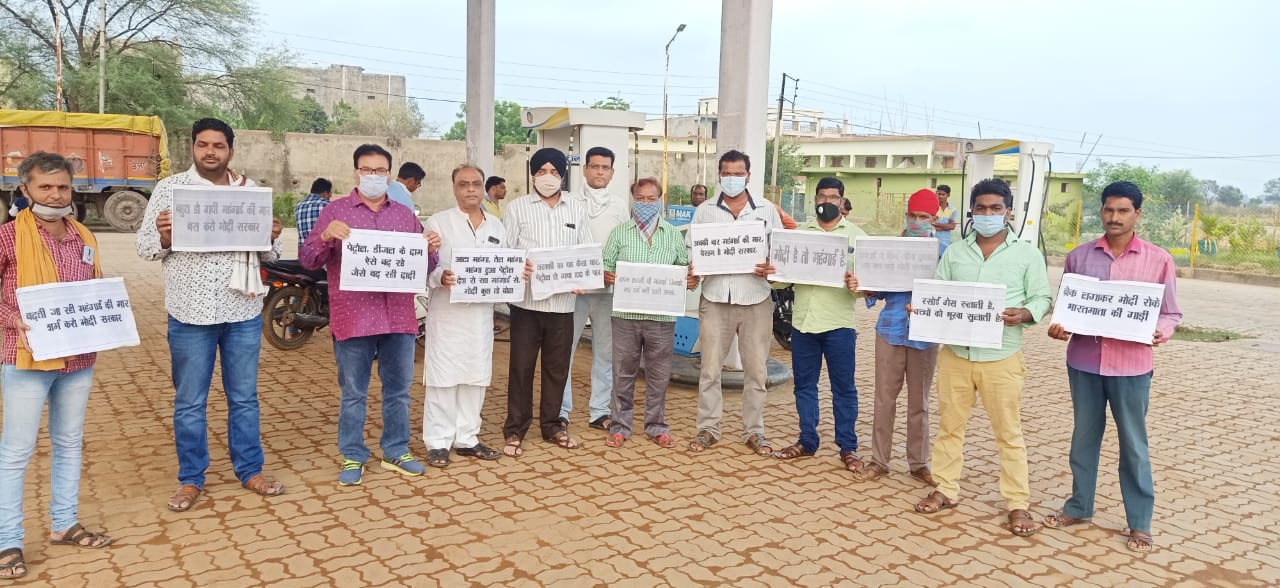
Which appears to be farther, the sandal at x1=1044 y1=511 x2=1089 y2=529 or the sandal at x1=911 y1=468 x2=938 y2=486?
the sandal at x1=911 y1=468 x2=938 y2=486

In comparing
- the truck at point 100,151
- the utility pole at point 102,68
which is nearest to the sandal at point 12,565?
the truck at point 100,151

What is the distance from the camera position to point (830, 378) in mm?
5391

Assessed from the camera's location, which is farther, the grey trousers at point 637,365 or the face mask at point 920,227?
the grey trousers at point 637,365

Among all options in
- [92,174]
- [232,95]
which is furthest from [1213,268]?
[232,95]

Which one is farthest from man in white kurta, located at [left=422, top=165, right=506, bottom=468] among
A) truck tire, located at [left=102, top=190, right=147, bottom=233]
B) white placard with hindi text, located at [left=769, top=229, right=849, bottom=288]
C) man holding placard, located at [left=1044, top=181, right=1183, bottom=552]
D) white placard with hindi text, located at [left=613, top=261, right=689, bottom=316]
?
truck tire, located at [left=102, top=190, right=147, bottom=233]

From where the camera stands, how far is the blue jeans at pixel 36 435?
11.9 feet

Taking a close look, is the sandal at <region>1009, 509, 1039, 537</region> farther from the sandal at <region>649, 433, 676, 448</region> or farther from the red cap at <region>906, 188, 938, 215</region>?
the sandal at <region>649, 433, 676, 448</region>

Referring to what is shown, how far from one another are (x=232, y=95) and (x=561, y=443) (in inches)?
1170

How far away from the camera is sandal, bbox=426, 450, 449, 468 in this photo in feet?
17.0

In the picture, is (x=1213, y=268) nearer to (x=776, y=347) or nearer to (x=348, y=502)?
(x=776, y=347)

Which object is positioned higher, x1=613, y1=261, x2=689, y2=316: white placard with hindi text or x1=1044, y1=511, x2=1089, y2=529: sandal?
x1=613, y1=261, x2=689, y2=316: white placard with hindi text

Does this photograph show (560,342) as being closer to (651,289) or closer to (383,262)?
(651,289)

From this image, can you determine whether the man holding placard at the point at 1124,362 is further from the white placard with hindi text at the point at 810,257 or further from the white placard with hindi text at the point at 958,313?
the white placard with hindi text at the point at 810,257

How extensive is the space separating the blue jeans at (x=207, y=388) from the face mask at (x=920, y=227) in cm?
383
